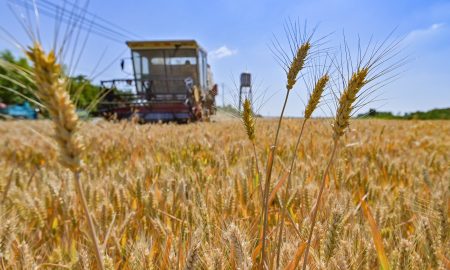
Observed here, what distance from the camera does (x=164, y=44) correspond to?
12.4 meters

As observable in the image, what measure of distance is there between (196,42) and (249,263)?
41.1 ft

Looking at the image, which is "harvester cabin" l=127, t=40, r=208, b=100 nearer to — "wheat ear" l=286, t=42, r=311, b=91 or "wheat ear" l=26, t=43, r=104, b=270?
"wheat ear" l=286, t=42, r=311, b=91

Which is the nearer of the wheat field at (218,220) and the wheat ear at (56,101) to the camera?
the wheat ear at (56,101)

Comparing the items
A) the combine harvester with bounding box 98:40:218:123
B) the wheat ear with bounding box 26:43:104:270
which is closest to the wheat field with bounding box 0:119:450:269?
the wheat ear with bounding box 26:43:104:270

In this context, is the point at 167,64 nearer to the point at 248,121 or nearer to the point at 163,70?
the point at 163,70

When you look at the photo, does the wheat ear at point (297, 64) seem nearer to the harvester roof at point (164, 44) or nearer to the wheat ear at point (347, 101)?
the wheat ear at point (347, 101)

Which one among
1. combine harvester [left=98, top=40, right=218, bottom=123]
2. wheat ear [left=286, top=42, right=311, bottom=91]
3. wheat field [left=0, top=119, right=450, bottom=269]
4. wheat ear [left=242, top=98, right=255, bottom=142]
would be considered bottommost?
wheat field [left=0, top=119, right=450, bottom=269]

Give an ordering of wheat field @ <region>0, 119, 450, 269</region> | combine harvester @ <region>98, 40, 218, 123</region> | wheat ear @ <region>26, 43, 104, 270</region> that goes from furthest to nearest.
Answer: combine harvester @ <region>98, 40, 218, 123</region>
wheat field @ <region>0, 119, 450, 269</region>
wheat ear @ <region>26, 43, 104, 270</region>

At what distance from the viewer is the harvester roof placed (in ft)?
40.5

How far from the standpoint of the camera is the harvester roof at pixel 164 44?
40.5 feet

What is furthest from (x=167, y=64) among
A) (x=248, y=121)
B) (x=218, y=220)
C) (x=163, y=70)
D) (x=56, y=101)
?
(x=56, y=101)

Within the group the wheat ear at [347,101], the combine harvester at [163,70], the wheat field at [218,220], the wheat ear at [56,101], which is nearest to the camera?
the wheat ear at [56,101]

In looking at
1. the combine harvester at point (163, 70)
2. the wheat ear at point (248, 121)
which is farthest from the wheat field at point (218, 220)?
the combine harvester at point (163, 70)

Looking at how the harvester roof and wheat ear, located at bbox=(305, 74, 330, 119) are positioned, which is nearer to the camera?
wheat ear, located at bbox=(305, 74, 330, 119)
